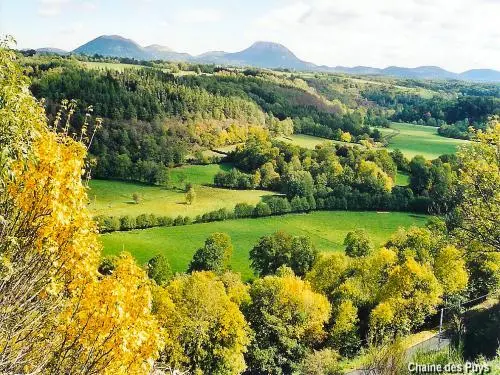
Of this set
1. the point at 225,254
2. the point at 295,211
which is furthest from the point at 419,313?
the point at 295,211

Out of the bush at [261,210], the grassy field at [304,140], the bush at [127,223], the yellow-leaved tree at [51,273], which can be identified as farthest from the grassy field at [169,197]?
the yellow-leaved tree at [51,273]

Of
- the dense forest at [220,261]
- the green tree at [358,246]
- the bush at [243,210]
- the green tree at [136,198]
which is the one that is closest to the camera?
the dense forest at [220,261]

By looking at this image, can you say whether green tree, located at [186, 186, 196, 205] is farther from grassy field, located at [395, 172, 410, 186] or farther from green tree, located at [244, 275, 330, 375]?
green tree, located at [244, 275, 330, 375]

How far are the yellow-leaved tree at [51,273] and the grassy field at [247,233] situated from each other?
52.9 m

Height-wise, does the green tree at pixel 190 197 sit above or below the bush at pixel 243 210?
above

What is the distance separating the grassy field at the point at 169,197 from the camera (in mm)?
83669

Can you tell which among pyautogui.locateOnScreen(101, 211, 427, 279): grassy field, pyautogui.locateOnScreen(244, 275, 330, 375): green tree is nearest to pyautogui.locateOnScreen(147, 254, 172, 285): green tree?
pyautogui.locateOnScreen(101, 211, 427, 279): grassy field

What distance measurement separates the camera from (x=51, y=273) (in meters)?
9.09

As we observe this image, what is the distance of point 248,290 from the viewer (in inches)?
1866

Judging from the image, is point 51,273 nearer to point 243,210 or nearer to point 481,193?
point 481,193

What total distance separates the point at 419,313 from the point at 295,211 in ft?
156

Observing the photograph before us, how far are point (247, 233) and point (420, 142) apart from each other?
86.7 m

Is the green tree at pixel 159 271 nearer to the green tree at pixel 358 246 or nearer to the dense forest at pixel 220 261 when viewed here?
the dense forest at pixel 220 261

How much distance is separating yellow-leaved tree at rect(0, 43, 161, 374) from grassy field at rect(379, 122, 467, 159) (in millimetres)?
119818
